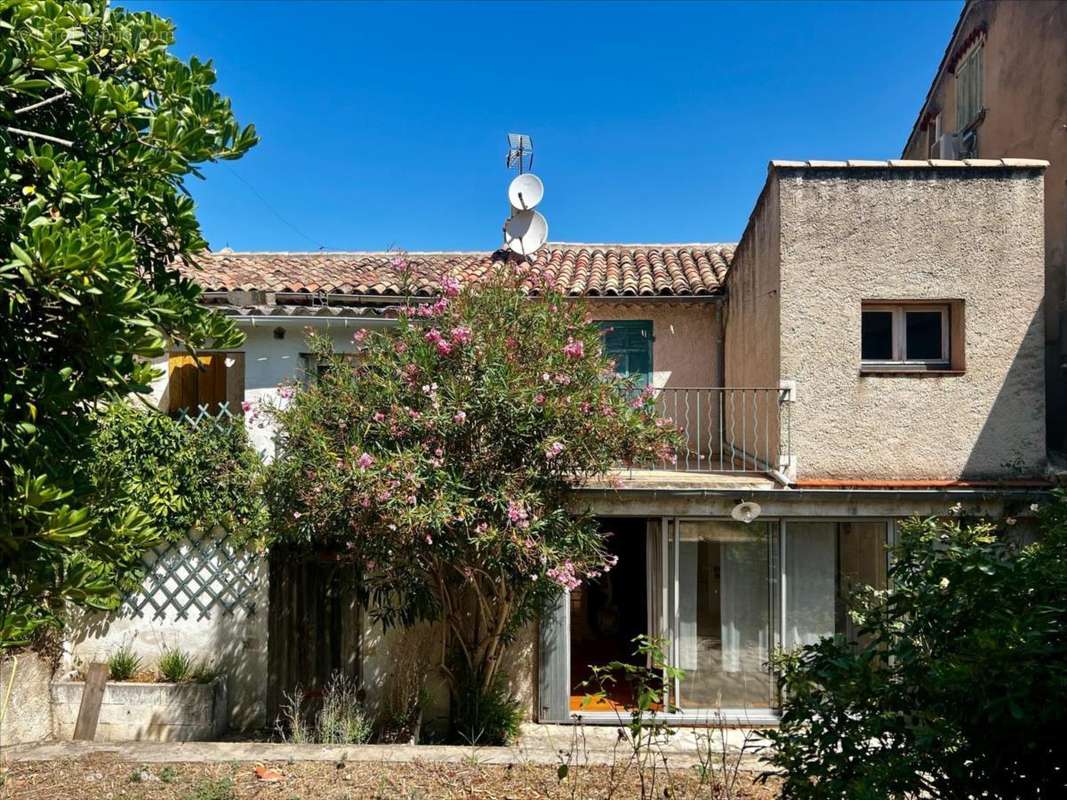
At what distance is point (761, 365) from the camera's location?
32.5ft

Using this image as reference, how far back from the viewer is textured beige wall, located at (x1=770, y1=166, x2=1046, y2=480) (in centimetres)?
873

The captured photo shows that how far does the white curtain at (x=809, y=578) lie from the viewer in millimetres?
9219

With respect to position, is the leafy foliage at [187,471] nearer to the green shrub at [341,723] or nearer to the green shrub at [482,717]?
the green shrub at [341,723]

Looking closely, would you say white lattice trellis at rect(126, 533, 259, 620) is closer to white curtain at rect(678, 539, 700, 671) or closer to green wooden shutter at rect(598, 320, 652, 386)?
white curtain at rect(678, 539, 700, 671)

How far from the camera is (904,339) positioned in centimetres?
909

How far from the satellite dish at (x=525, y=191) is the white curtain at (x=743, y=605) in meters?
7.80

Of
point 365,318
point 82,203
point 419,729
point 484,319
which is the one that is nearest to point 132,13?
point 82,203

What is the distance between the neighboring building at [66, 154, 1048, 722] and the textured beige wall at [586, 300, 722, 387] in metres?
2.63

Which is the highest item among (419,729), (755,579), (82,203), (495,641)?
(82,203)

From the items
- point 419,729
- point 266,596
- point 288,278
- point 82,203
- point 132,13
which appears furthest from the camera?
point 288,278

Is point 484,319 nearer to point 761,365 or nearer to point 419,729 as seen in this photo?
point 761,365

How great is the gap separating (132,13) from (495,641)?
752 cm

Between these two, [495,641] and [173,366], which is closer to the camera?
[495,641]

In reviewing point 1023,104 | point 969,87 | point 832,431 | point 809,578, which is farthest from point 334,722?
point 969,87
